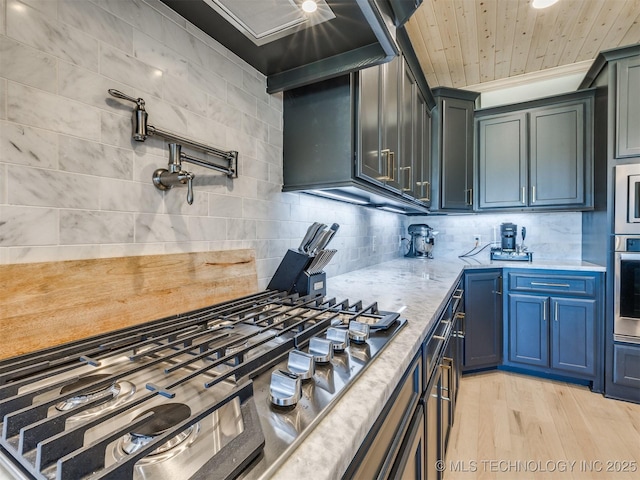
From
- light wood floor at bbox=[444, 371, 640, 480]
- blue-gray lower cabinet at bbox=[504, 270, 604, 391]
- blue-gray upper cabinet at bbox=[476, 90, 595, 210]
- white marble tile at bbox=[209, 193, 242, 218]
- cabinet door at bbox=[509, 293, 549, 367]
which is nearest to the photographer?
white marble tile at bbox=[209, 193, 242, 218]

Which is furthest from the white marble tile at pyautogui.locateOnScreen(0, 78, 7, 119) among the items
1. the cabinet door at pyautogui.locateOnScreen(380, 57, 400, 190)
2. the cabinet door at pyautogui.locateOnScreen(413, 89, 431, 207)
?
the cabinet door at pyautogui.locateOnScreen(413, 89, 431, 207)

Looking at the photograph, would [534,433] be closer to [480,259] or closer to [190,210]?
[480,259]

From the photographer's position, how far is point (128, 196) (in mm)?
875

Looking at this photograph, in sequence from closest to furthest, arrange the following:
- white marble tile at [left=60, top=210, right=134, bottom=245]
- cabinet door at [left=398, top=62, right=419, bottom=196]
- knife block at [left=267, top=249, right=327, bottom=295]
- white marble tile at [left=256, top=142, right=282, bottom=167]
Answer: white marble tile at [left=60, top=210, right=134, bottom=245], knife block at [left=267, top=249, right=327, bottom=295], white marble tile at [left=256, top=142, right=282, bottom=167], cabinet door at [left=398, top=62, right=419, bottom=196]

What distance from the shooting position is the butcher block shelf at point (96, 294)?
65 centimetres

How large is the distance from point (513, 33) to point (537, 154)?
0.98 meters

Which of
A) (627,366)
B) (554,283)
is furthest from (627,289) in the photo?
(627,366)

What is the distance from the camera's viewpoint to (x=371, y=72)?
1.40 m

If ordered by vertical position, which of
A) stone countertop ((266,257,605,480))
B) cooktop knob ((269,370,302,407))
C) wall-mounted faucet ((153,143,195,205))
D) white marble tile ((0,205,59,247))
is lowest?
stone countertop ((266,257,605,480))

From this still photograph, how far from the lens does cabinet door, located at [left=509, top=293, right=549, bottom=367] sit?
2309 mm

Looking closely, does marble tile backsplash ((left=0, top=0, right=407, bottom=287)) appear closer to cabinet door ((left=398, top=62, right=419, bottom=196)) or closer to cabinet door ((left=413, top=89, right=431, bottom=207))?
cabinet door ((left=398, top=62, right=419, bottom=196))

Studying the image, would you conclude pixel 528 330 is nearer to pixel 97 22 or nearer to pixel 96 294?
pixel 96 294

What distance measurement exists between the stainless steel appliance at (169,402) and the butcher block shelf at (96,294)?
69 millimetres

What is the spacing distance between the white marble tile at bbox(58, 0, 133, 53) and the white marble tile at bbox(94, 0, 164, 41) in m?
0.02
